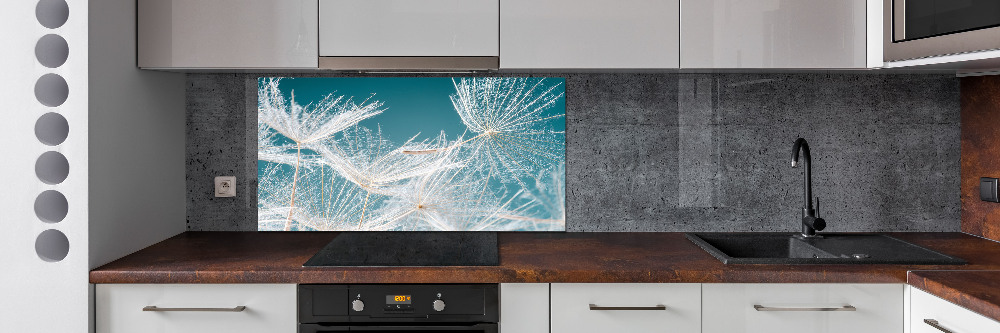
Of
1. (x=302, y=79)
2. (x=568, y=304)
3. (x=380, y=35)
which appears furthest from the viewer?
(x=302, y=79)

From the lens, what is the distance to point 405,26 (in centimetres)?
195

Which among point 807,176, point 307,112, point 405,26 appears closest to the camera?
point 405,26

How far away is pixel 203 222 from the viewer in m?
2.36

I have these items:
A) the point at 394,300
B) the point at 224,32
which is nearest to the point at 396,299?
the point at 394,300

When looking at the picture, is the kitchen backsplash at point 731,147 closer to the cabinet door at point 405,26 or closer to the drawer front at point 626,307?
the cabinet door at point 405,26

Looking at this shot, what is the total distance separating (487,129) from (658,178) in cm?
63

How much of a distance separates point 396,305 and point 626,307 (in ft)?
1.95

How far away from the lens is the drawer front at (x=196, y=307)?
1.71m

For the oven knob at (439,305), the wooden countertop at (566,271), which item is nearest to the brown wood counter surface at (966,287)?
the wooden countertop at (566,271)

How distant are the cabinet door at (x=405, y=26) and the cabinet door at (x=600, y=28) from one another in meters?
0.08
